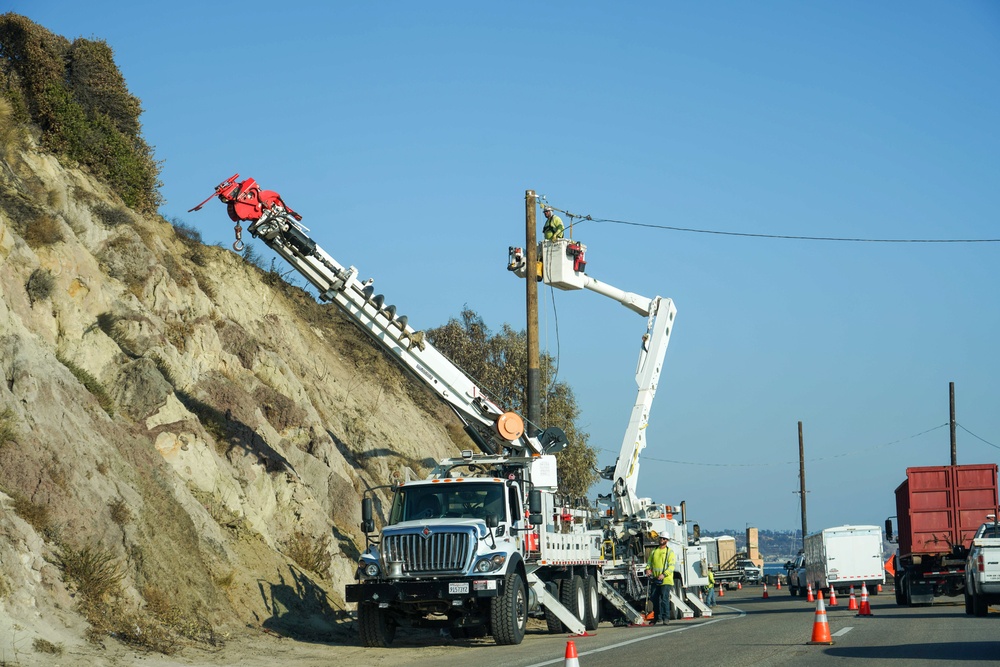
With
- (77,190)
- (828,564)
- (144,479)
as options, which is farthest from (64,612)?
(828,564)

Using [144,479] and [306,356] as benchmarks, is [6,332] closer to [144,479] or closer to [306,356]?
[144,479]

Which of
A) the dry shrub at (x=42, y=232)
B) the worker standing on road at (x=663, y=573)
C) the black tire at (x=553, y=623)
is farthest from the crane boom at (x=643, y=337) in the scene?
the dry shrub at (x=42, y=232)

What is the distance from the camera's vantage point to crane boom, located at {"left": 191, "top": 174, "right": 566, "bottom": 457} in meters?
21.5

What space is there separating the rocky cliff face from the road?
3.25 metres

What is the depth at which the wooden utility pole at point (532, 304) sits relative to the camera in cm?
2558

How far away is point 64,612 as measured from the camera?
15.3 m

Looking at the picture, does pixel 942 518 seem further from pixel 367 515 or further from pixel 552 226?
pixel 367 515

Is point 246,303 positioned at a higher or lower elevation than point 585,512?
higher

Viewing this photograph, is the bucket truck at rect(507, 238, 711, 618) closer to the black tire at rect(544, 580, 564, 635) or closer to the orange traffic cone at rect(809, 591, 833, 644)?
the black tire at rect(544, 580, 564, 635)

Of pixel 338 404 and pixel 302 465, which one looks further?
pixel 338 404

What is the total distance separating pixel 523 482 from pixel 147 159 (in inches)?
741

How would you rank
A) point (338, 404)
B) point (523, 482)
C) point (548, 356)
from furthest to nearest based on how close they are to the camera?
point (548, 356) < point (338, 404) < point (523, 482)

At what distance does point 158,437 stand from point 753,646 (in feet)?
38.5

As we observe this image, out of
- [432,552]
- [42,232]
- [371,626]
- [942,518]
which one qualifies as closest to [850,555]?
[942,518]
